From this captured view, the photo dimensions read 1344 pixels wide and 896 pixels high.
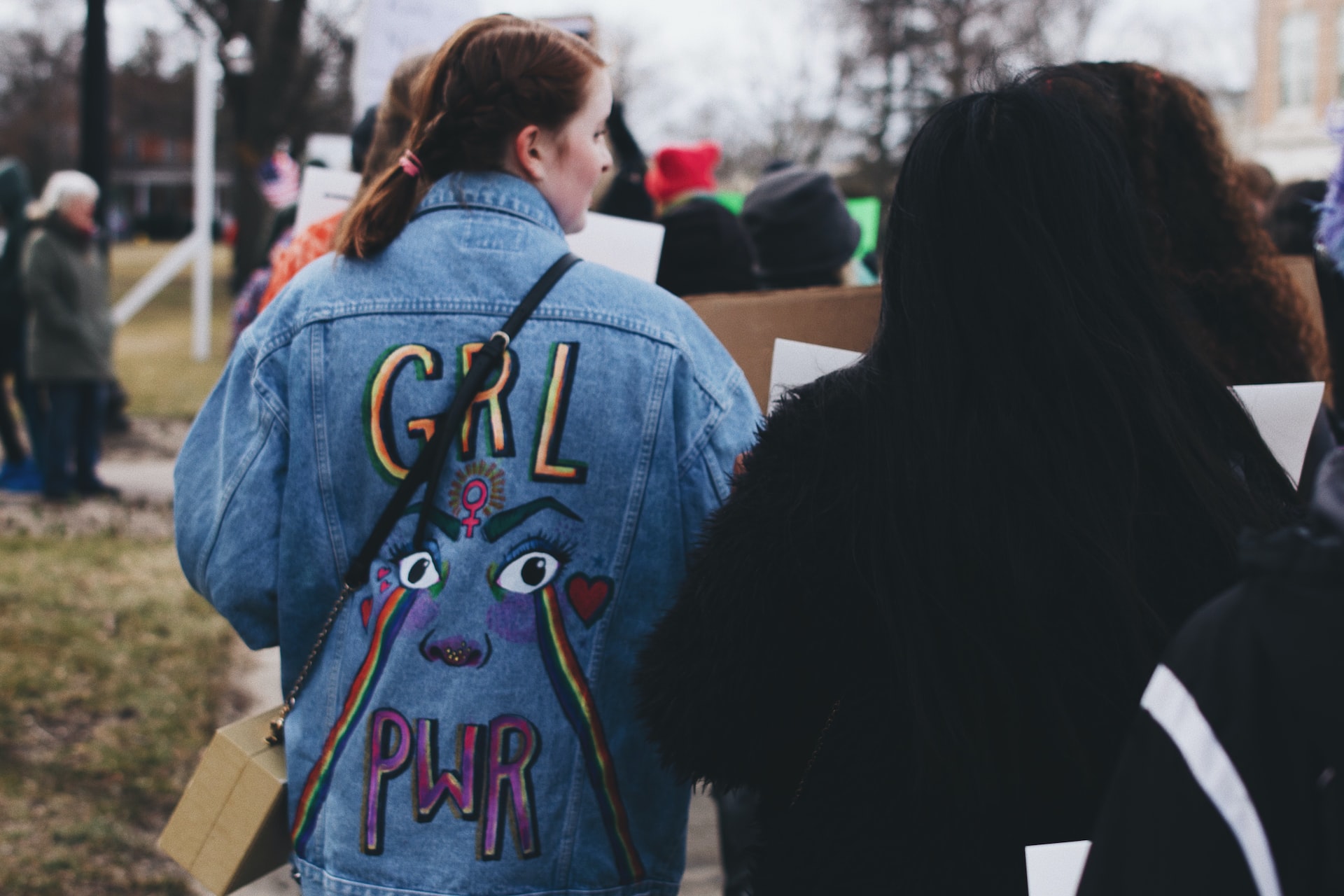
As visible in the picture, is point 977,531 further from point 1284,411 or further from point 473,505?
point 473,505

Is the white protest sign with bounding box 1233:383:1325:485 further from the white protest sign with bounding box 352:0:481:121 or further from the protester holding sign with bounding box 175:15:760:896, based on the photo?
the white protest sign with bounding box 352:0:481:121

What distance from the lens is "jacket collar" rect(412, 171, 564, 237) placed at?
1.83 m

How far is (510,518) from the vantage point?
5.59 feet

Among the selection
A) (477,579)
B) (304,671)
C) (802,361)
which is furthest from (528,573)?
(802,361)

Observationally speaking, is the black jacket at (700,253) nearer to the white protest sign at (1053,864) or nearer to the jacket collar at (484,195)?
the jacket collar at (484,195)

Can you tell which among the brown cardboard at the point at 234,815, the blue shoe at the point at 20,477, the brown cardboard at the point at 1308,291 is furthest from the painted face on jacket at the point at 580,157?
Result: the blue shoe at the point at 20,477

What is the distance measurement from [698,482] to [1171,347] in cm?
68

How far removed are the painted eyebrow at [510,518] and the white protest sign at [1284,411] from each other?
94 cm

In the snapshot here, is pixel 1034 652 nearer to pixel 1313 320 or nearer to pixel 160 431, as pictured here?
pixel 1313 320

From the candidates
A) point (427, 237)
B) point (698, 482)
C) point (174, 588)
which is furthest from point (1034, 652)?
point (174, 588)

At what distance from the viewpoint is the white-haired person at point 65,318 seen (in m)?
7.74

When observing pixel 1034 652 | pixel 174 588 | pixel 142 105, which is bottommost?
pixel 174 588

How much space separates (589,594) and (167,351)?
61.1ft

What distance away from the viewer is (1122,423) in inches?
50.4
